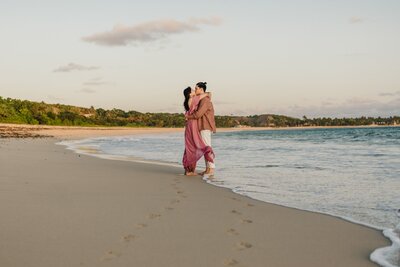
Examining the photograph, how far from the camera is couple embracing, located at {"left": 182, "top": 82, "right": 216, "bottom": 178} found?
1023 centimetres

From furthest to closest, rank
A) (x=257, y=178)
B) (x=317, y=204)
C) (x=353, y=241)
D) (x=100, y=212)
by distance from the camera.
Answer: (x=257, y=178), (x=317, y=204), (x=100, y=212), (x=353, y=241)

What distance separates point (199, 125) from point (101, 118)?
103464mm

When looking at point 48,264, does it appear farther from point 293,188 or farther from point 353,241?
point 293,188

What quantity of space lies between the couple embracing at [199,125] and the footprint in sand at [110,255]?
6.49 meters

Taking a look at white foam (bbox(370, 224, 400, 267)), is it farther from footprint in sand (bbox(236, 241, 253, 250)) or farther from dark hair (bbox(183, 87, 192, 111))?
dark hair (bbox(183, 87, 192, 111))

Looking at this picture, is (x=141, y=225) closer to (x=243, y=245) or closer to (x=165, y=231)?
(x=165, y=231)

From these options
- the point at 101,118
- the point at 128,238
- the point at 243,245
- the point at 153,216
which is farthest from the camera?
the point at 101,118

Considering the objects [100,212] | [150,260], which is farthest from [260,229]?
[100,212]

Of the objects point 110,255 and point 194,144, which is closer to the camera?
point 110,255

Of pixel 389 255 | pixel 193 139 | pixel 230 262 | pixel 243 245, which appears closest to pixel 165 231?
pixel 243 245

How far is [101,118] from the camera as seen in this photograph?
363 feet

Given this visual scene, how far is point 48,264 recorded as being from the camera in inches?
132

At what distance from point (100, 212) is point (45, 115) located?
83500 millimetres

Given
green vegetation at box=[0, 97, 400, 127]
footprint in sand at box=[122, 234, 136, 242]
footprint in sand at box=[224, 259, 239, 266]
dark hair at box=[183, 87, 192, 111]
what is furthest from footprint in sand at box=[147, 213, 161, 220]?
green vegetation at box=[0, 97, 400, 127]
